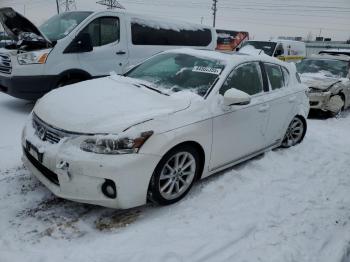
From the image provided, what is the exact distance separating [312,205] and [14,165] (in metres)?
3.57

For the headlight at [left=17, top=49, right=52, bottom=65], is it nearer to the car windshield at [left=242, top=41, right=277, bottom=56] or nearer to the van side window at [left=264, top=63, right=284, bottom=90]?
the van side window at [left=264, top=63, right=284, bottom=90]

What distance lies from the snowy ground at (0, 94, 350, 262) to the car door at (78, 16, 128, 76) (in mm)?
3293

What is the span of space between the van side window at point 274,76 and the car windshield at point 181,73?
3.05 feet

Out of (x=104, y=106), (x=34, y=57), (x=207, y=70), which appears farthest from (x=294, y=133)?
(x=34, y=57)

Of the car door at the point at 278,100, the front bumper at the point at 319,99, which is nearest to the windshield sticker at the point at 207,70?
the car door at the point at 278,100

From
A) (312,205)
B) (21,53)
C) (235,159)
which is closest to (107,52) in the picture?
(21,53)

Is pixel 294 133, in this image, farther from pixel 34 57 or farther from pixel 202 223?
pixel 34 57

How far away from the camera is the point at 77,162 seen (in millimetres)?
3268

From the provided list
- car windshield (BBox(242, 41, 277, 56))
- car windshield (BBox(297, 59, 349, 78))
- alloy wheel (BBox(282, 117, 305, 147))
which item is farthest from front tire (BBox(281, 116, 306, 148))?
car windshield (BBox(242, 41, 277, 56))

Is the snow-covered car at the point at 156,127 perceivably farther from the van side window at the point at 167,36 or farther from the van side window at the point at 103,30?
the van side window at the point at 167,36

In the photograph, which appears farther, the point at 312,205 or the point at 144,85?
the point at 144,85

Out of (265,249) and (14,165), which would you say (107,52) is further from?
(265,249)

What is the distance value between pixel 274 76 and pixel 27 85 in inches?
179

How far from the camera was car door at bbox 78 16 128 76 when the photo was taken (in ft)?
25.1
